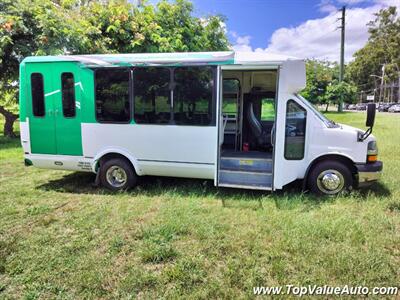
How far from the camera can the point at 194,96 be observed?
5227 mm

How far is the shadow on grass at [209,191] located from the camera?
502 centimetres

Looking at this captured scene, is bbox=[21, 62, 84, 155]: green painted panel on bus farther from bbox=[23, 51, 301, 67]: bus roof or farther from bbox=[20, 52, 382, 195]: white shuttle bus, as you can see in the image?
bbox=[23, 51, 301, 67]: bus roof

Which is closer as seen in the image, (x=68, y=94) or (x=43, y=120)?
(x=68, y=94)

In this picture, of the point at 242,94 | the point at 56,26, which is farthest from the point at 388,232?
the point at 56,26

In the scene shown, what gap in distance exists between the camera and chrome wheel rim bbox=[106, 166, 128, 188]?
578cm

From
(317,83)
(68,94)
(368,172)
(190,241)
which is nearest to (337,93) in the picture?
(317,83)

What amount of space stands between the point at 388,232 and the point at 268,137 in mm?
3402

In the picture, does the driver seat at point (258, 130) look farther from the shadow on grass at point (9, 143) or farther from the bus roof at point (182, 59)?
the shadow on grass at point (9, 143)

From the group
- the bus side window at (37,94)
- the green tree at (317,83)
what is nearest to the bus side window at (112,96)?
the bus side window at (37,94)

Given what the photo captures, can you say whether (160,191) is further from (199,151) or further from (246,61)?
(246,61)

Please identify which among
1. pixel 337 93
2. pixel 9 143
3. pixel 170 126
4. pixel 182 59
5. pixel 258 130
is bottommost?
pixel 9 143

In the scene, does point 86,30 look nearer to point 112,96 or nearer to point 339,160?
point 112,96

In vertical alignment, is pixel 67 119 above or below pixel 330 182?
above

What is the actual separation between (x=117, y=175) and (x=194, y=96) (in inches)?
90.7
